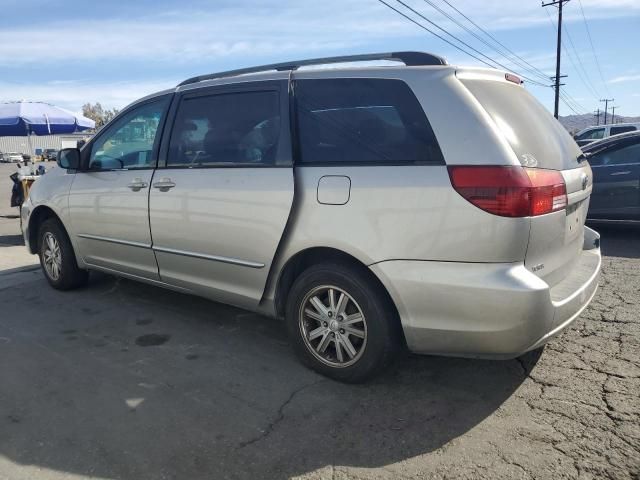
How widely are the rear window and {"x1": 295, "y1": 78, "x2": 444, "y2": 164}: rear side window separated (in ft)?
1.20

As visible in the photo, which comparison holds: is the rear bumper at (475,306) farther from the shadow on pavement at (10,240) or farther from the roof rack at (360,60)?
the shadow on pavement at (10,240)

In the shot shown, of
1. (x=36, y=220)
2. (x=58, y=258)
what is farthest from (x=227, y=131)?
(x=36, y=220)

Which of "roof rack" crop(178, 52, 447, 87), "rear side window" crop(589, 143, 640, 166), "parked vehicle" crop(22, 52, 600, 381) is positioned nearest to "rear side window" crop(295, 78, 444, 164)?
"parked vehicle" crop(22, 52, 600, 381)

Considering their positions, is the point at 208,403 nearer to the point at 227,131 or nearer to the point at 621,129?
the point at 227,131

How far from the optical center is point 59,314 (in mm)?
4793

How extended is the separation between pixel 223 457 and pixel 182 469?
7.8 inches

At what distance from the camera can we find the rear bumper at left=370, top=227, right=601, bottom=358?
2.69 m

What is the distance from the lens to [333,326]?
10.8ft

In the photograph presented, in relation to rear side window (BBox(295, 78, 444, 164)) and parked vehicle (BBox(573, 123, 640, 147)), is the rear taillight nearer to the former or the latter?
rear side window (BBox(295, 78, 444, 164))

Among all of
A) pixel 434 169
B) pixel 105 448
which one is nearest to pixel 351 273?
pixel 434 169

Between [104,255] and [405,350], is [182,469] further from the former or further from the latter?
[104,255]

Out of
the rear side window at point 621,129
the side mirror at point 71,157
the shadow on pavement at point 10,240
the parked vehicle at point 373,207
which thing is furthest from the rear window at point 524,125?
the rear side window at point 621,129

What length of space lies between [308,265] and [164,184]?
4.58 feet

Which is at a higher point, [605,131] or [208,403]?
[605,131]
